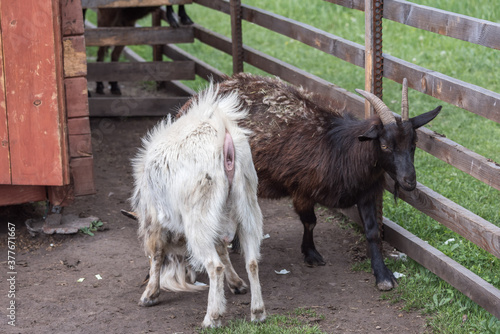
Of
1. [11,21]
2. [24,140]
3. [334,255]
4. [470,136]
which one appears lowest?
[334,255]

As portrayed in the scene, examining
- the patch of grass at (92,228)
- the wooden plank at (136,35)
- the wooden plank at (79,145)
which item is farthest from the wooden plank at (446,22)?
the wooden plank at (136,35)

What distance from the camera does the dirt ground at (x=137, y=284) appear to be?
448cm

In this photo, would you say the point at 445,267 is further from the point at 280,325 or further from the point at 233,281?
the point at 233,281

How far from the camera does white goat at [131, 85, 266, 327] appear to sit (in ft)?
13.9

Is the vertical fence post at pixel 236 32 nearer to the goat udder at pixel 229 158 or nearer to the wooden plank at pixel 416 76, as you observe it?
the wooden plank at pixel 416 76

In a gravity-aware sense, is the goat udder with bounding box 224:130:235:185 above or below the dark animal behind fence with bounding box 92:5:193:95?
below

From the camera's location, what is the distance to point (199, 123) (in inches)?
178

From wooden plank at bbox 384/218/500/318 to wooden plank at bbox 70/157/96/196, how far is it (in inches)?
102

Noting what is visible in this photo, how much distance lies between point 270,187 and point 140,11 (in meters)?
4.56

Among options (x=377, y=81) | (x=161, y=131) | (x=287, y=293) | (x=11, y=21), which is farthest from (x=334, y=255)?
(x=11, y=21)

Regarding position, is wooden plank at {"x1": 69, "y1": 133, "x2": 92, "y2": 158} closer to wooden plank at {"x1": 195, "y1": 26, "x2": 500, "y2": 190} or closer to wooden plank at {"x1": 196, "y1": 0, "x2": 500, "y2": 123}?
wooden plank at {"x1": 195, "y1": 26, "x2": 500, "y2": 190}

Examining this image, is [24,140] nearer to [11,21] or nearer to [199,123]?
[11,21]

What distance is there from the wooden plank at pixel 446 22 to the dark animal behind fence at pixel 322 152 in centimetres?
50

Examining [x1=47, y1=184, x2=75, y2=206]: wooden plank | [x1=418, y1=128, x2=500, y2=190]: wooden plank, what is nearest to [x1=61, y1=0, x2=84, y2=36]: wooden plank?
[x1=47, y1=184, x2=75, y2=206]: wooden plank
